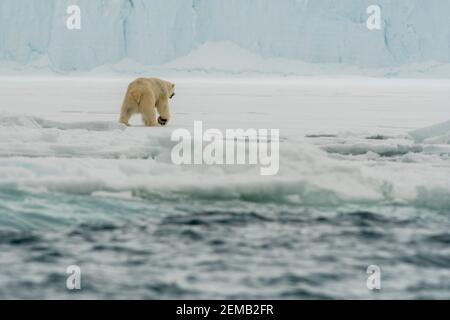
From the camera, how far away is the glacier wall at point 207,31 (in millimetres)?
24078

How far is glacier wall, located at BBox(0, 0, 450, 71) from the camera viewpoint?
79.0 feet

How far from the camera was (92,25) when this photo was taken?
25.9 m

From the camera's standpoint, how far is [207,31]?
28234 mm

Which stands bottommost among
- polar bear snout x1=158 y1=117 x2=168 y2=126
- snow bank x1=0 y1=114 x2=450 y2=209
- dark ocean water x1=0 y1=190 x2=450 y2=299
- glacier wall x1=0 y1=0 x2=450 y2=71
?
dark ocean water x1=0 y1=190 x2=450 y2=299

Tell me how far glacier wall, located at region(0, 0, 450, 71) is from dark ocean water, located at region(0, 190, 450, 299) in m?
21.1

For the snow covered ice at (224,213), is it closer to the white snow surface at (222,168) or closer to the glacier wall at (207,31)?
the white snow surface at (222,168)

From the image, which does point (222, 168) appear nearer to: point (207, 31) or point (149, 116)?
point (149, 116)

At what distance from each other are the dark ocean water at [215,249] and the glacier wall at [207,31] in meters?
21.1

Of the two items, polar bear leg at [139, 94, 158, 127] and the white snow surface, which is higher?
polar bear leg at [139, 94, 158, 127]

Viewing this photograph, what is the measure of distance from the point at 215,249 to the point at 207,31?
2539cm

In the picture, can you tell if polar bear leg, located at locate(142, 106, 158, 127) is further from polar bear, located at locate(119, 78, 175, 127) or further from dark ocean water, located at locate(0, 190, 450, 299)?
dark ocean water, located at locate(0, 190, 450, 299)

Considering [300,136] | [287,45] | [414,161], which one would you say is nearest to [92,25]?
[287,45]

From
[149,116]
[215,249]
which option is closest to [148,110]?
[149,116]

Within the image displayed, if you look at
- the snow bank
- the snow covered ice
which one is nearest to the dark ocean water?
the snow covered ice
